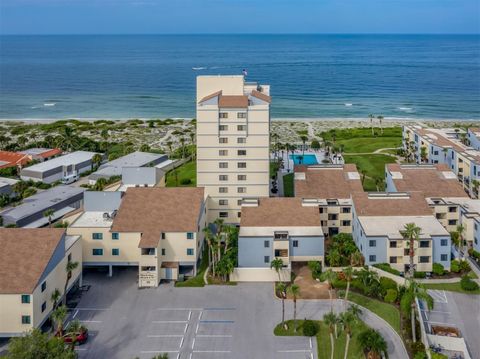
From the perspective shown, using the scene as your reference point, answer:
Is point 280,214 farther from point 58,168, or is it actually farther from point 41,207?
point 58,168

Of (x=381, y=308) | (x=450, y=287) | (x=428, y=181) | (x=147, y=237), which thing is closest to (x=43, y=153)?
(x=147, y=237)

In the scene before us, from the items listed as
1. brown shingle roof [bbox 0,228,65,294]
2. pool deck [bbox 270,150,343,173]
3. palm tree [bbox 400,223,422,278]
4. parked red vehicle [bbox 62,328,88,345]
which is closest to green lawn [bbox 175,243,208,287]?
parked red vehicle [bbox 62,328,88,345]

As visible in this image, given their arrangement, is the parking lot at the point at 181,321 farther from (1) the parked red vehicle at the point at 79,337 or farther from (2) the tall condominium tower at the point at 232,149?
(2) the tall condominium tower at the point at 232,149

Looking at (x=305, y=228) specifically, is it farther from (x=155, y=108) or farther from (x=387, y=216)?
(x=155, y=108)

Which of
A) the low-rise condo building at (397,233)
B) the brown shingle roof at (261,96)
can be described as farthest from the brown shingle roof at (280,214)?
the brown shingle roof at (261,96)

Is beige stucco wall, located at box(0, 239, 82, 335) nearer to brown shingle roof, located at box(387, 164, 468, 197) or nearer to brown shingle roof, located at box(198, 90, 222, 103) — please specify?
brown shingle roof, located at box(198, 90, 222, 103)

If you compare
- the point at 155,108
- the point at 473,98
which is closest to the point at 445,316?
the point at 155,108
